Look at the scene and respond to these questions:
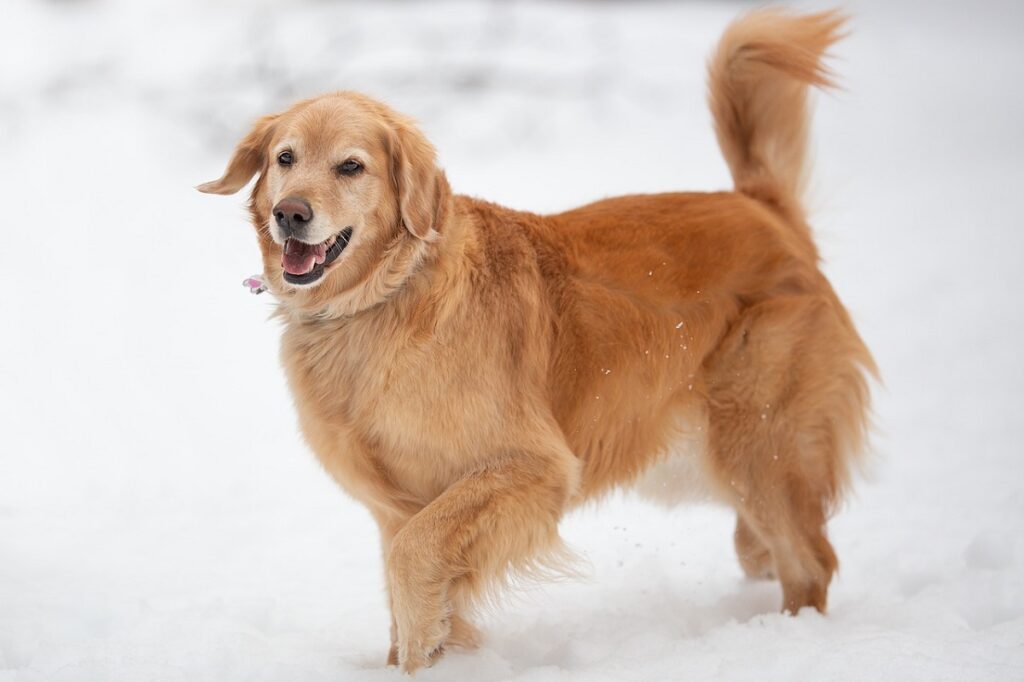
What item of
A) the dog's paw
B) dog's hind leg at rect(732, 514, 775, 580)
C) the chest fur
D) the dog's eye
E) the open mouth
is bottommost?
dog's hind leg at rect(732, 514, 775, 580)

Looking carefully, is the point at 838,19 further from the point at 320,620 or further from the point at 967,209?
the point at 967,209

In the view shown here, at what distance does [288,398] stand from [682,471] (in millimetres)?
3225

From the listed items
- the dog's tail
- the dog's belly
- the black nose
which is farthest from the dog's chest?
the dog's tail

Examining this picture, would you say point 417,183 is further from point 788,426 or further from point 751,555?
point 751,555

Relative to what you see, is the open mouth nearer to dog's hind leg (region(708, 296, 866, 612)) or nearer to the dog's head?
the dog's head

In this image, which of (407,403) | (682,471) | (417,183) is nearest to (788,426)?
(682,471)

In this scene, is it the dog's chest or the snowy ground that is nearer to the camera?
the dog's chest

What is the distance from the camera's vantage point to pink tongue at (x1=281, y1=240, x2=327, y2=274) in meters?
3.25

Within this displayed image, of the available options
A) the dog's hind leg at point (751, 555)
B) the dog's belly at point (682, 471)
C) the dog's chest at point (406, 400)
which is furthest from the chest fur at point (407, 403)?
the dog's hind leg at point (751, 555)

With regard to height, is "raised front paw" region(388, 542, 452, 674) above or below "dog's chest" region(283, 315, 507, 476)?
below

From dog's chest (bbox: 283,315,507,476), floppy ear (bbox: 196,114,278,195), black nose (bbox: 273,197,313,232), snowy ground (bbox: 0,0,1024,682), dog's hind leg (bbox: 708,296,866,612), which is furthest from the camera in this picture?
dog's hind leg (bbox: 708,296,866,612)

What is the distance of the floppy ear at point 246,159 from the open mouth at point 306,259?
1.70 feet

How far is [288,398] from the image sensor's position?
656 centimetres

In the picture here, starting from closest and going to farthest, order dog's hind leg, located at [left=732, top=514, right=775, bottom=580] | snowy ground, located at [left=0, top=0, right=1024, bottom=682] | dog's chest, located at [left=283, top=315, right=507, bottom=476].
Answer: dog's chest, located at [left=283, top=315, right=507, bottom=476] → snowy ground, located at [left=0, top=0, right=1024, bottom=682] → dog's hind leg, located at [left=732, top=514, right=775, bottom=580]
